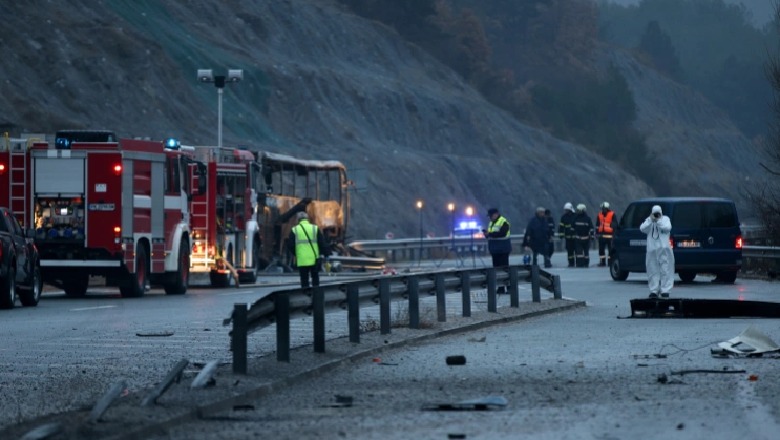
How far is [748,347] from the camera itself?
16.2 m

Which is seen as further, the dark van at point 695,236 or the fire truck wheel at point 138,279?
the dark van at point 695,236

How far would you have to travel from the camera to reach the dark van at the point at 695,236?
3462 cm

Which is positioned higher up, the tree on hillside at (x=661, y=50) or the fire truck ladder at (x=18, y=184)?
the tree on hillside at (x=661, y=50)

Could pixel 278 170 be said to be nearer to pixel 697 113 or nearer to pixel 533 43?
pixel 533 43

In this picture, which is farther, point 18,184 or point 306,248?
point 18,184

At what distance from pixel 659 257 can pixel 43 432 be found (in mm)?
17838

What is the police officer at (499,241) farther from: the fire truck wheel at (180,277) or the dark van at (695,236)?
the fire truck wheel at (180,277)

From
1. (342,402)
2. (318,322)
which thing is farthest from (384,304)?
(342,402)

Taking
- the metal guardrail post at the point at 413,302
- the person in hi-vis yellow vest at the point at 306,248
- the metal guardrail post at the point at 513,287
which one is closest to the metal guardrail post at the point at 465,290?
the metal guardrail post at the point at 513,287

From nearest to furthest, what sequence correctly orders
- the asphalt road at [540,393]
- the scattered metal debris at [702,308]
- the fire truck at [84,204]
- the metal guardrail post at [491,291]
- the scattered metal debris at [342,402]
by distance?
1. the asphalt road at [540,393]
2. the scattered metal debris at [342,402]
3. the scattered metal debris at [702,308]
4. the metal guardrail post at [491,291]
5. the fire truck at [84,204]

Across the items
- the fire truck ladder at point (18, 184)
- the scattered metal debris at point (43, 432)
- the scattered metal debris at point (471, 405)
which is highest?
the fire truck ladder at point (18, 184)

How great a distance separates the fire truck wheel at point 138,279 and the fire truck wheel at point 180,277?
3.31 feet

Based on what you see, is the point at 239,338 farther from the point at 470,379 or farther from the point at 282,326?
the point at 470,379

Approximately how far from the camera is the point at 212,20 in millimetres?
83062
